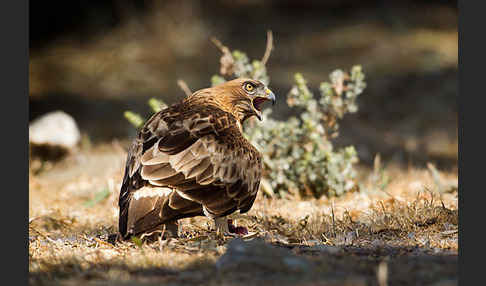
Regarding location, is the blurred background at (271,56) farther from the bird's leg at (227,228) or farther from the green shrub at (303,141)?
the bird's leg at (227,228)

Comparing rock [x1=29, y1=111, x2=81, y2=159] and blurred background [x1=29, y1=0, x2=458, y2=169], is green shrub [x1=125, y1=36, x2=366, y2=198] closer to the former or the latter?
rock [x1=29, y1=111, x2=81, y2=159]

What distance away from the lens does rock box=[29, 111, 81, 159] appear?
7.79 metres

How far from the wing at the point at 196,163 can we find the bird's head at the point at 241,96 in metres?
0.42

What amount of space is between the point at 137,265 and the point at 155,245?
1.68 feet

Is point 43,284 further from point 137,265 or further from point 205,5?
point 205,5

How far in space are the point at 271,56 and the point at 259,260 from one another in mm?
10554

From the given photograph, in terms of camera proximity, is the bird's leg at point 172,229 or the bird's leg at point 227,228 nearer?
the bird's leg at point 172,229

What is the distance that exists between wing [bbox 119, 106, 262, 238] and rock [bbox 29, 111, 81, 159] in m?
3.62

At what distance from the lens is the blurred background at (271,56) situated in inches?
396

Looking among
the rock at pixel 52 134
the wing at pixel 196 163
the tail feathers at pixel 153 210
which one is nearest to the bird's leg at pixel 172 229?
the tail feathers at pixel 153 210

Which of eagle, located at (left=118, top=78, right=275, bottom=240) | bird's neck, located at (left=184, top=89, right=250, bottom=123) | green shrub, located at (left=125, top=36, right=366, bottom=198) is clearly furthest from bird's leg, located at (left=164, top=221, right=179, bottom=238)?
green shrub, located at (left=125, top=36, right=366, bottom=198)

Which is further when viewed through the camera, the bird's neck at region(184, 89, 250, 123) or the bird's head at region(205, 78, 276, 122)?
the bird's head at region(205, 78, 276, 122)

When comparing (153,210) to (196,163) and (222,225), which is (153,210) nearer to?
(196,163)

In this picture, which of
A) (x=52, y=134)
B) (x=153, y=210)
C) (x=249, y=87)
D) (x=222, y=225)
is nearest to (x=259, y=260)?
(x=153, y=210)
